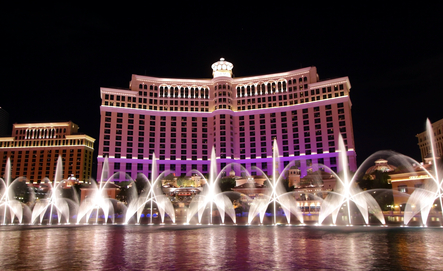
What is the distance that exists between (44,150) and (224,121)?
95323mm

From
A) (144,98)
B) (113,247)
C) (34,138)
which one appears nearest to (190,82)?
(144,98)

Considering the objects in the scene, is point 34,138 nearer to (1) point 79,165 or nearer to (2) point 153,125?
(1) point 79,165

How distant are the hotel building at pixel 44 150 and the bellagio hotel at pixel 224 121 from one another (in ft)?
160

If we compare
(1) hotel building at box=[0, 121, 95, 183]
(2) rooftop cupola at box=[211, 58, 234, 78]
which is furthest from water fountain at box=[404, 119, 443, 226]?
(1) hotel building at box=[0, 121, 95, 183]

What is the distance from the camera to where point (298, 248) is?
21.8m

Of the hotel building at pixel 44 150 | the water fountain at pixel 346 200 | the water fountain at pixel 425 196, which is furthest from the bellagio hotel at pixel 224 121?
the water fountain at pixel 425 196

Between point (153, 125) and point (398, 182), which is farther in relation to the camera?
point (153, 125)

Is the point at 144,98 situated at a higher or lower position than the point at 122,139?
higher

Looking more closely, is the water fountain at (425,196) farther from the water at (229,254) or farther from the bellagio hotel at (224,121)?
the bellagio hotel at (224,121)

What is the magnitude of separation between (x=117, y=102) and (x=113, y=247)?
115 meters

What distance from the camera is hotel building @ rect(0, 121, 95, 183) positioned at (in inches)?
6348

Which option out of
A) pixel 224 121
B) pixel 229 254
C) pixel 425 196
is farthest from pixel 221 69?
pixel 229 254

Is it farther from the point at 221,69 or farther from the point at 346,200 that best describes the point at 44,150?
the point at 346,200

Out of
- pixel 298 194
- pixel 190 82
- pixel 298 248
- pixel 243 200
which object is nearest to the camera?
pixel 298 248
